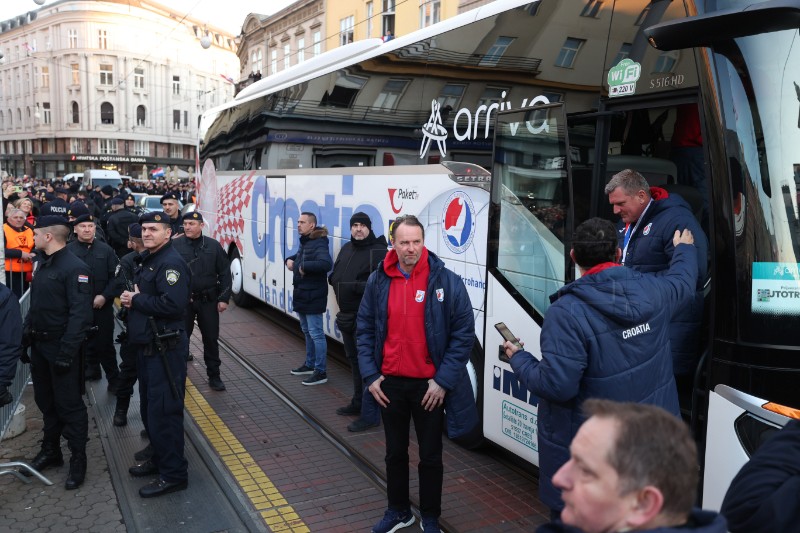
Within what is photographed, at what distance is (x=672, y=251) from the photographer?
398 cm

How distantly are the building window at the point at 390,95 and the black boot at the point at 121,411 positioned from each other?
3.79 metres

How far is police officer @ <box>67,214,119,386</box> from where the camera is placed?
23.0ft

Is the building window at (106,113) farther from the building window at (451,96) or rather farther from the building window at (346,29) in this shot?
the building window at (451,96)

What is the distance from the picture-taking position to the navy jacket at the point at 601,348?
10.1 ft

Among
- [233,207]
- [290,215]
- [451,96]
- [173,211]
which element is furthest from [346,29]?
[451,96]

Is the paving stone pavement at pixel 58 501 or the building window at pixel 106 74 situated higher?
the building window at pixel 106 74

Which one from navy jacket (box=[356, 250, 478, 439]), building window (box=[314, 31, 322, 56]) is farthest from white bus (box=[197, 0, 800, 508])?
building window (box=[314, 31, 322, 56])

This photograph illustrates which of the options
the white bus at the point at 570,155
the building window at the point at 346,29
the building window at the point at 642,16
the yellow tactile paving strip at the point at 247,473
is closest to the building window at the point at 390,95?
the white bus at the point at 570,155

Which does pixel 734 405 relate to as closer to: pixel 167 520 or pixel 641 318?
pixel 641 318

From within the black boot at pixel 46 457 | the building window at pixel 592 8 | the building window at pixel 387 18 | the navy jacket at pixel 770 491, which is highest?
the building window at pixel 387 18

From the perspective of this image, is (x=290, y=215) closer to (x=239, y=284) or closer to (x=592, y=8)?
(x=239, y=284)

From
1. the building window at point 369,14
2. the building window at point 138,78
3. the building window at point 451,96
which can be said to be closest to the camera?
the building window at point 451,96

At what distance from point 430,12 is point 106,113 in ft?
197

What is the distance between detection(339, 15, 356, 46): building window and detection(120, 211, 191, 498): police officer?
2260 centimetres
